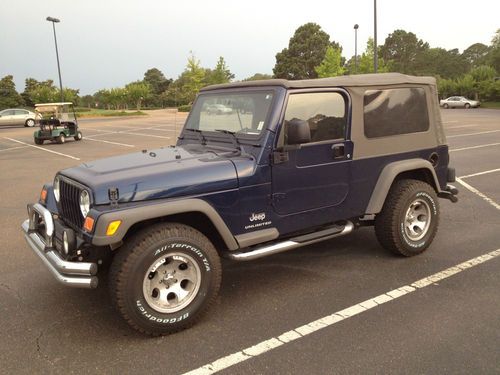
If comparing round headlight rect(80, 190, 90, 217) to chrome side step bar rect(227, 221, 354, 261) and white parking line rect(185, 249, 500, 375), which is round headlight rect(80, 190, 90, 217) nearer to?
chrome side step bar rect(227, 221, 354, 261)

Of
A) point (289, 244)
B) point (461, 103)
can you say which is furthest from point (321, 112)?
point (461, 103)

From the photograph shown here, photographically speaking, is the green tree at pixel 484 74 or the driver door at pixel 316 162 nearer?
the driver door at pixel 316 162

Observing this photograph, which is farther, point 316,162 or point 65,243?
point 316,162

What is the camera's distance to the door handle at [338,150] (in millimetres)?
4012

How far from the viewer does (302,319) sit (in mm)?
3428

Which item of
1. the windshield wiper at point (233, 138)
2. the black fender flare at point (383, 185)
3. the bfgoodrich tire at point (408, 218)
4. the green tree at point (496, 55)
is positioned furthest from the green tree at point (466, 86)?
the windshield wiper at point (233, 138)

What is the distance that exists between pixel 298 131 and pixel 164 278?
1.54 meters

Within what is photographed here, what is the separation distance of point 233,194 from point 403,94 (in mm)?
2239

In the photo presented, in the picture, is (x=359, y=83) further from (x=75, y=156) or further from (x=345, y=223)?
(x=75, y=156)

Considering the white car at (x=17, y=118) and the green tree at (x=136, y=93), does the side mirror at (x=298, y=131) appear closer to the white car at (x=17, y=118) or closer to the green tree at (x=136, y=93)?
the white car at (x=17, y=118)

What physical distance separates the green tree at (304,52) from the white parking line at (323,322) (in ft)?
241

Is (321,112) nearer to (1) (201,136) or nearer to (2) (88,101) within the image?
(1) (201,136)

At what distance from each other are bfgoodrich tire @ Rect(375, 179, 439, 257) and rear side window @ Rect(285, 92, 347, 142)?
960 mm

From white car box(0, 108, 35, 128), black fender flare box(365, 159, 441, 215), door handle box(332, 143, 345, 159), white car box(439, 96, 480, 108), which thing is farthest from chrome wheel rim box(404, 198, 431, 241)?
white car box(439, 96, 480, 108)
